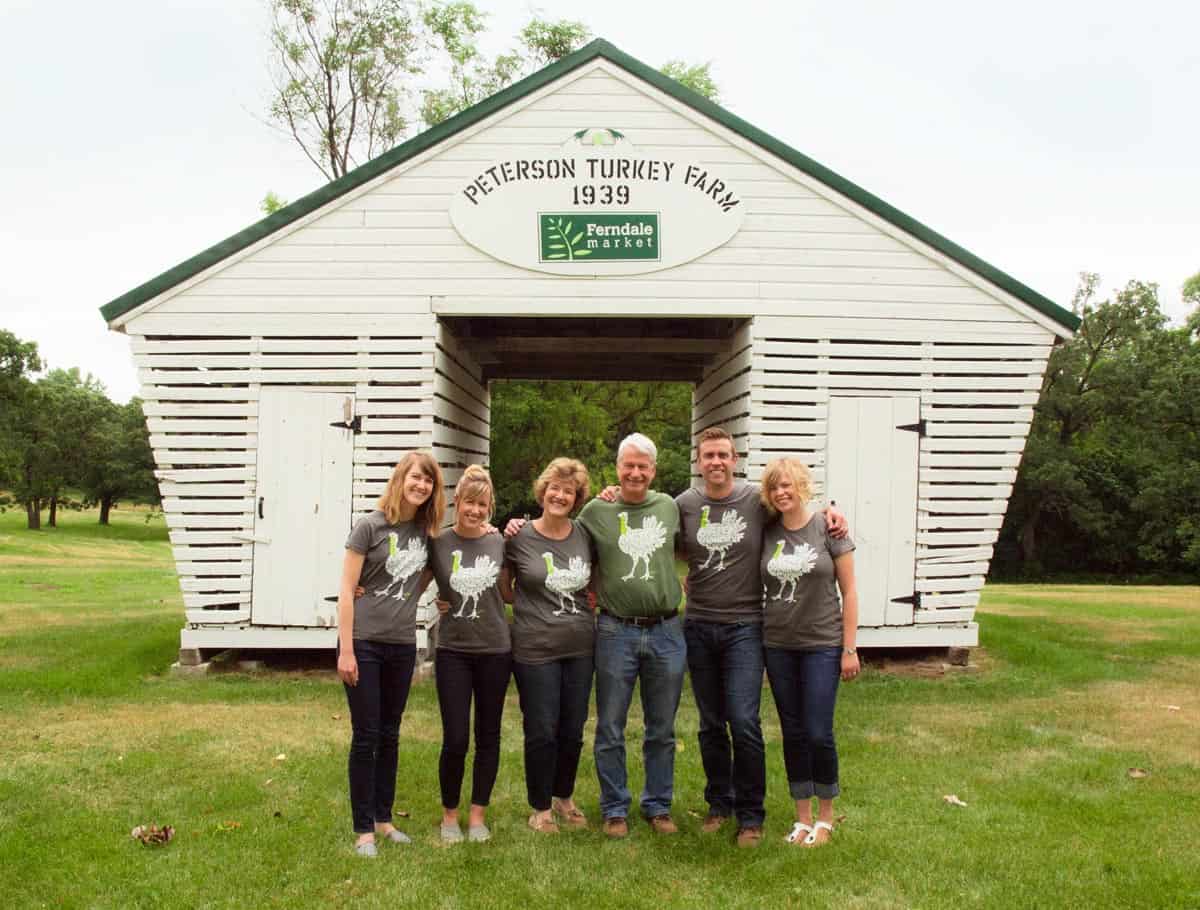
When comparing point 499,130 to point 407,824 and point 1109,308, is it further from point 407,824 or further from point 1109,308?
point 1109,308

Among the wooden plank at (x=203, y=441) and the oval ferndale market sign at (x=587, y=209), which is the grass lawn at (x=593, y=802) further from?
the oval ferndale market sign at (x=587, y=209)

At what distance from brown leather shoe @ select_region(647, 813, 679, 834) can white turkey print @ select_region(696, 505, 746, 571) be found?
1.29 m

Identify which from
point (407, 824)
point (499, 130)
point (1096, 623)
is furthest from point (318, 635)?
point (1096, 623)

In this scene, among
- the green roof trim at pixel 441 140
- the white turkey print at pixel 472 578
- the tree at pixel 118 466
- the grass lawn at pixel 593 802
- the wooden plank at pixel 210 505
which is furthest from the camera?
the tree at pixel 118 466

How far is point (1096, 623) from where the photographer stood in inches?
527

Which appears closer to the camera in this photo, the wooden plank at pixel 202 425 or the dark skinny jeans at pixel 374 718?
the dark skinny jeans at pixel 374 718

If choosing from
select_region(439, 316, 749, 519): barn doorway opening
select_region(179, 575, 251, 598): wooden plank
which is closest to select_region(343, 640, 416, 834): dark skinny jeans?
select_region(179, 575, 251, 598): wooden plank

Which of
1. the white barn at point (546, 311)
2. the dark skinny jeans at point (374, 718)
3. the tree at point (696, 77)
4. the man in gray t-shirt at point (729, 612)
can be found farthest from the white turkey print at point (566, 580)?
the tree at point (696, 77)

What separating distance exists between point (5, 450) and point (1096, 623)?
35971mm

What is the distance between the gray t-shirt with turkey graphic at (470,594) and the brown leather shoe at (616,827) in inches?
40.6

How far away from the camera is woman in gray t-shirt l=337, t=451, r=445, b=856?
15.3 ft

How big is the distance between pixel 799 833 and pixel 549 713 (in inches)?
52.7

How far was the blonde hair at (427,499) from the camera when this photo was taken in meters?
4.68

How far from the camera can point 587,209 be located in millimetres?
8672
